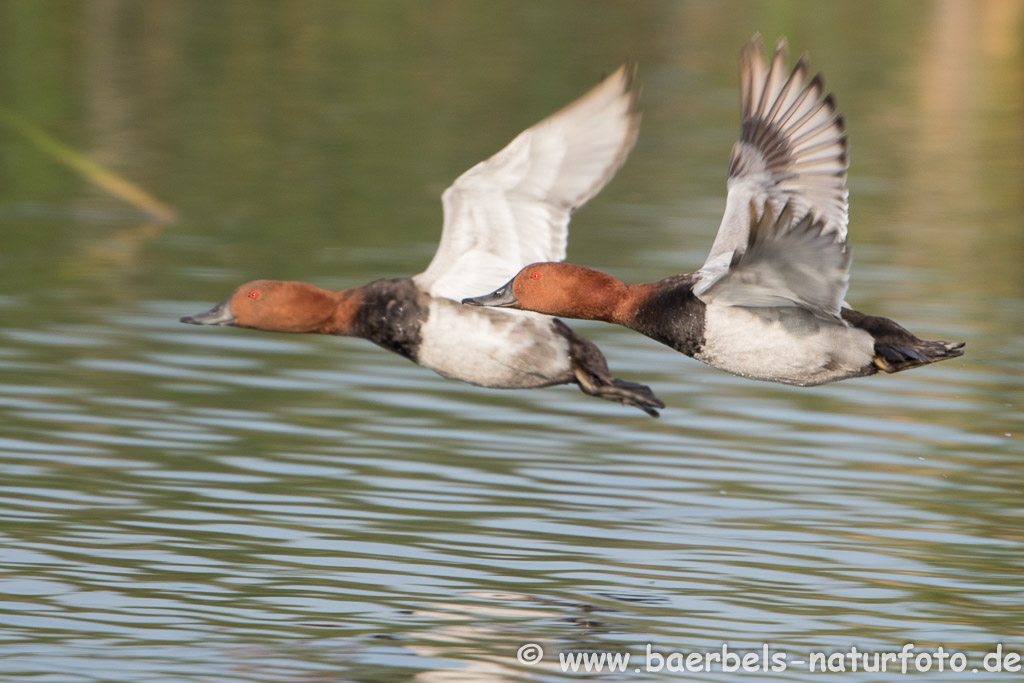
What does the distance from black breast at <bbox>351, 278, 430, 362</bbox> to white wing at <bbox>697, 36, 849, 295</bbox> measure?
164 cm

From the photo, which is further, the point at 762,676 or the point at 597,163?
the point at 597,163

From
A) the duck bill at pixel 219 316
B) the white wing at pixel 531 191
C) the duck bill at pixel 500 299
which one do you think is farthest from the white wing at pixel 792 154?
the duck bill at pixel 219 316

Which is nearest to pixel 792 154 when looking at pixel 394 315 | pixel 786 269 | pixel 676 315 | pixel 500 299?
pixel 676 315

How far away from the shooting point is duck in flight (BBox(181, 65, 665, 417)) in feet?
32.2

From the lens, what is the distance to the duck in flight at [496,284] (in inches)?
387

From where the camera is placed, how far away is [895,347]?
9.22 metres

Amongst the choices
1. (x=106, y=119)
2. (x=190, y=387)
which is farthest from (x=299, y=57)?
(x=190, y=387)

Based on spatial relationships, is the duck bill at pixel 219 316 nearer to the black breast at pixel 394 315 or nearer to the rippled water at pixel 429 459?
the black breast at pixel 394 315

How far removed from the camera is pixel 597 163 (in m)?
10.3

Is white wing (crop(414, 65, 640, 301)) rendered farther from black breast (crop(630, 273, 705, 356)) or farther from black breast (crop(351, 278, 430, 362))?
black breast (crop(630, 273, 705, 356))

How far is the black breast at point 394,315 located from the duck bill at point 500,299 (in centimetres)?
57

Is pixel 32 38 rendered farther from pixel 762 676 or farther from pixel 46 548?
pixel 762 676

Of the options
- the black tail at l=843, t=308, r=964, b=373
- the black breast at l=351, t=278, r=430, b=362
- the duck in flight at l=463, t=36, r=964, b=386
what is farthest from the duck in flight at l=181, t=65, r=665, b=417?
the black tail at l=843, t=308, r=964, b=373

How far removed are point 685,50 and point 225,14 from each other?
834cm
